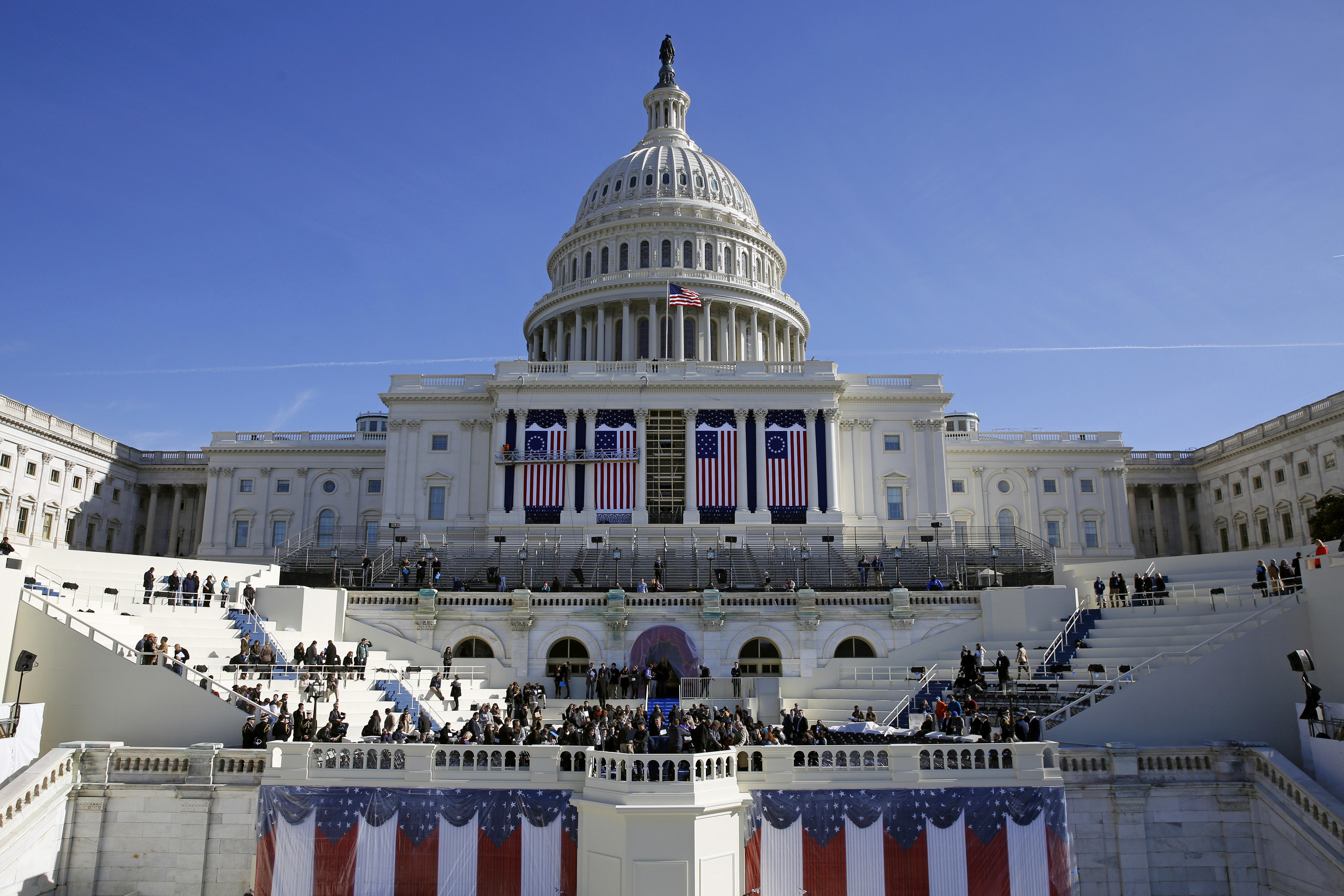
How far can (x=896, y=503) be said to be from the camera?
67.7 metres

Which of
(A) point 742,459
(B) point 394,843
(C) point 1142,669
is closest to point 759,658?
(C) point 1142,669

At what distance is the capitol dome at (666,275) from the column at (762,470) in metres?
13.8

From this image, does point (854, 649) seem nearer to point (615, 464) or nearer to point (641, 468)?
point (641, 468)

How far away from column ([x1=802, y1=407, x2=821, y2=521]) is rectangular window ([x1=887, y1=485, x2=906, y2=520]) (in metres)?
Result: 6.61

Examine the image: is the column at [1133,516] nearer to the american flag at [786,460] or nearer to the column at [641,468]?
the american flag at [786,460]

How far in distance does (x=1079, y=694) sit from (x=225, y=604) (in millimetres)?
32122

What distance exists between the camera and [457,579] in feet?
159

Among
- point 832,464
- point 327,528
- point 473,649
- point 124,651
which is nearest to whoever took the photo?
point 124,651

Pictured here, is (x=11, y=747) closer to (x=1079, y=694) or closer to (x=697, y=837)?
(x=697, y=837)

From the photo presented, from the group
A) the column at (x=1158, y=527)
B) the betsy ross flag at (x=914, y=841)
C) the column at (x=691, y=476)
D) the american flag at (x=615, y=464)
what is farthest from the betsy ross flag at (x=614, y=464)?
the column at (x=1158, y=527)

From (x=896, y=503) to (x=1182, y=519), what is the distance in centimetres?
3067

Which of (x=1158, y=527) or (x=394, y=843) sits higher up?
(x=1158, y=527)

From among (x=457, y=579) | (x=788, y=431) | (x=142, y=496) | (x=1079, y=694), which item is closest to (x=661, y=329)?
(x=788, y=431)

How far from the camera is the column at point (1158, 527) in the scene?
82.2m
